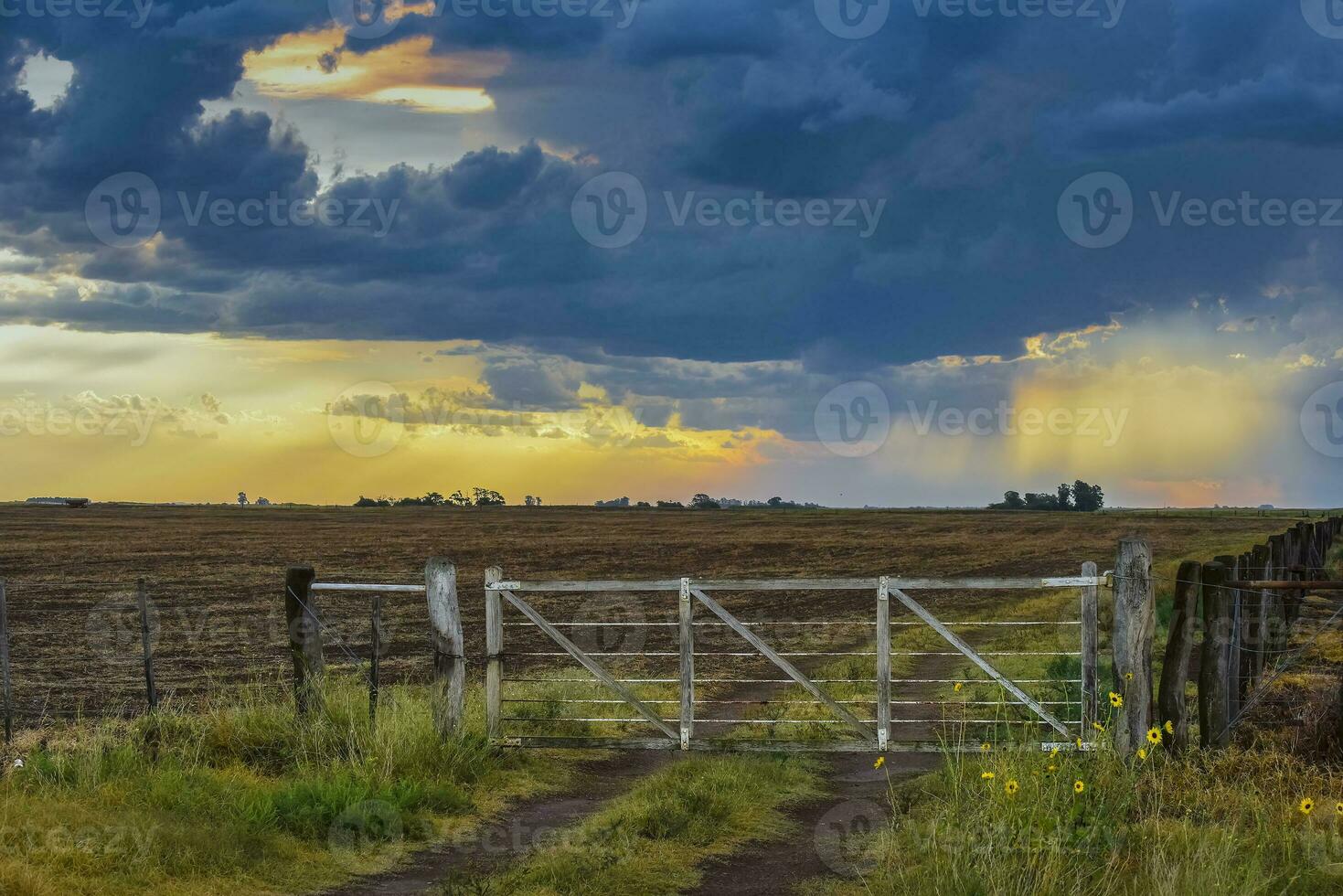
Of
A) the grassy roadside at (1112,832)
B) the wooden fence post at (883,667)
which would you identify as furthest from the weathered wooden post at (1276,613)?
the wooden fence post at (883,667)

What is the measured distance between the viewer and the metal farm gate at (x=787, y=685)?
12234mm

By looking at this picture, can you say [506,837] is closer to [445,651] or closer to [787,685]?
[445,651]

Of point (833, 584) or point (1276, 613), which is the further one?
point (1276, 613)

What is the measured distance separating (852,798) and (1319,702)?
14.4ft

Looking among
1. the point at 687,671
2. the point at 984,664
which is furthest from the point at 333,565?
the point at 984,664

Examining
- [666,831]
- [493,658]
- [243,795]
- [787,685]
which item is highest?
[493,658]

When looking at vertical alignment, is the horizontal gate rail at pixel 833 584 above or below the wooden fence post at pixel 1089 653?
above

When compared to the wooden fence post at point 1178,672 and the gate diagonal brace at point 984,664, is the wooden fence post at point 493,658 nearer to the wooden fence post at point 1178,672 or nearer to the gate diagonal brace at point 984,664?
the gate diagonal brace at point 984,664

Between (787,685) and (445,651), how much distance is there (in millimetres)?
7585

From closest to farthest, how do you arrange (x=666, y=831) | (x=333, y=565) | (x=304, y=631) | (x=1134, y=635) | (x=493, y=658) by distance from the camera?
(x=666, y=831), (x=1134, y=635), (x=304, y=631), (x=493, y=658), (x=333, y=565)

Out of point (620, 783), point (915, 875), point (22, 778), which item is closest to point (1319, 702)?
point (915, 875)

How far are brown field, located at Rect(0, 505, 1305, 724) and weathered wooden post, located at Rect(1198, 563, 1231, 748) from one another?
7.84 m

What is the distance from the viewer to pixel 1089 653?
12133mm

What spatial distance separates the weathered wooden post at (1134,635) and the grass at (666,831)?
2.99 meters
